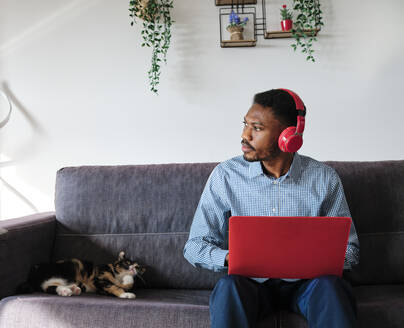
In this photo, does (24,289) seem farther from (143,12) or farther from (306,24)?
(306,24)

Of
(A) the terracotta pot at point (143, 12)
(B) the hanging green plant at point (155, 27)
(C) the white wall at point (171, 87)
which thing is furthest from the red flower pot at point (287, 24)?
(A) the terracotta pot at point (143, 12)

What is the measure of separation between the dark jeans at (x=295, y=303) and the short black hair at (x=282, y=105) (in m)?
0.58

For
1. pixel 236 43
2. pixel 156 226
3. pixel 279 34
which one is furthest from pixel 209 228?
pixel 279 34

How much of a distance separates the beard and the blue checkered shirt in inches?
1.5

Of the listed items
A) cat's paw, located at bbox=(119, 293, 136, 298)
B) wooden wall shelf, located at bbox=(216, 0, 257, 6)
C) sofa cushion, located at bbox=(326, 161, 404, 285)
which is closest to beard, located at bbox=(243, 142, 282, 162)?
sofa cushion, located at bbox=(326, 161, 404, 285)

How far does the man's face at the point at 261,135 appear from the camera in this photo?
55.9 inches

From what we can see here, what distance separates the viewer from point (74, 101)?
8.46ft

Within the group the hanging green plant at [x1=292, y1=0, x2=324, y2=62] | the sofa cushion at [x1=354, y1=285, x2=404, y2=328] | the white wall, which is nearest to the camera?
the sofa cushion at [x1=354, y1=285, x2=404, y2=328]

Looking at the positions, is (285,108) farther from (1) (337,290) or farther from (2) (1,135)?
(2) (1,135)

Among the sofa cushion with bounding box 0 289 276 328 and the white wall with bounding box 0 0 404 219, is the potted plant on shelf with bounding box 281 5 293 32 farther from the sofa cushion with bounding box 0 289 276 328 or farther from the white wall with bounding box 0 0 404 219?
the sofa cushion with bounding box 0 289 276 328

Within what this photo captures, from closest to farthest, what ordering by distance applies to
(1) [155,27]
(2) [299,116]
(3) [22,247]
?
(2) [299,116] → (3) [22,247] → (1) [155,27]

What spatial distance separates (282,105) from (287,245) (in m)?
0.57

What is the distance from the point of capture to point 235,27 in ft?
8.05

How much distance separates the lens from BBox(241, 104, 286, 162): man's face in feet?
4.66
